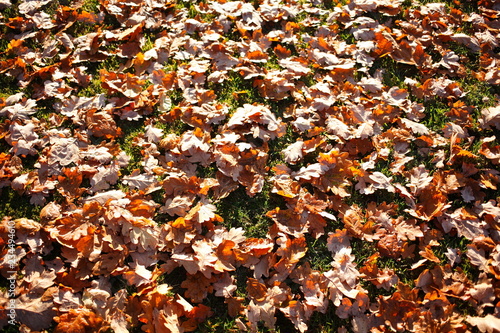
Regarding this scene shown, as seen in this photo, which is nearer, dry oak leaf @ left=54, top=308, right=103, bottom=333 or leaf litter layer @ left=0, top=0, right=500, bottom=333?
dry oak leaf @ left=54, top=308, right=103, bottom=333

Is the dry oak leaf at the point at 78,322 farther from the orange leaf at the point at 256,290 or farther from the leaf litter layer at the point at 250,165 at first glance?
the orange leaf at the point at 256,290

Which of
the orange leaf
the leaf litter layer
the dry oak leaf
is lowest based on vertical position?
the orange leaf

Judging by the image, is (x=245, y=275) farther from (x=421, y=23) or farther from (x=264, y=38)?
(x=421, y=23)

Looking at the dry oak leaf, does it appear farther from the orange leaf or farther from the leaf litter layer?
the orange leaf

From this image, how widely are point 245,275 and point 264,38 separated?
270 cm

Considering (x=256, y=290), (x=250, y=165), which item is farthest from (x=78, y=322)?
(x=250, y=165)

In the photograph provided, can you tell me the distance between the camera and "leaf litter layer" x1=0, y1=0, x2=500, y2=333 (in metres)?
2.48

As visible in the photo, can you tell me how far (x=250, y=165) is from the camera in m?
3.16

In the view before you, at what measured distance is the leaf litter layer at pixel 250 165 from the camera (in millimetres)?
2482

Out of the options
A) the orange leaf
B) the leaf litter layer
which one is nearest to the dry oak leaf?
the leaf litter layer

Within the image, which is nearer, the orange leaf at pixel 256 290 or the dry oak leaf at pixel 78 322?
the dry oak leaf at pixel 78 322

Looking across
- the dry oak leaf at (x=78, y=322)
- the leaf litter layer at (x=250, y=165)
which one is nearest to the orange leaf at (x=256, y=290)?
the leaf litter layer at (x=250, y=165)

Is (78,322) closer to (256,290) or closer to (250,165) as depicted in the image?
(256,290)

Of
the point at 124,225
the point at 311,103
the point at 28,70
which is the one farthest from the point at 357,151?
the point at 28,70
